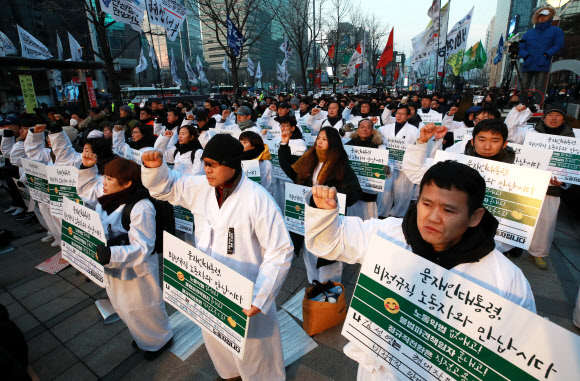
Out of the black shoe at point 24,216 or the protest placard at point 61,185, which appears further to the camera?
the black shoe at point 24,216

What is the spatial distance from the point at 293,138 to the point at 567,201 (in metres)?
5.40

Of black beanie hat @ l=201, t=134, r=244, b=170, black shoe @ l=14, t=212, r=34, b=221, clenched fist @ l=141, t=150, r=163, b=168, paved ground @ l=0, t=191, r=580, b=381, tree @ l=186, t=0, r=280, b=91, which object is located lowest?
paved ground @ l=0, t=191, r=580, b=381

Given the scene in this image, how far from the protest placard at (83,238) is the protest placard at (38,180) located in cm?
218

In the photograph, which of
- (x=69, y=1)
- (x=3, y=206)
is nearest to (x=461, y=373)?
(x=3, y=206)

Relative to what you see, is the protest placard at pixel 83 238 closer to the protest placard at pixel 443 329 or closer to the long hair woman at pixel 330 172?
the protest placard at pixel 443 329

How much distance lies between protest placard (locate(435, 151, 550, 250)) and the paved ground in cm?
143

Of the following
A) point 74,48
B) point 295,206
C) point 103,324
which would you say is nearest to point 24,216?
point 103,324

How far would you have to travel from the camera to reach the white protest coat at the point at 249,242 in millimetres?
2152

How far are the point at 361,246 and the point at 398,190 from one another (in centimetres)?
459

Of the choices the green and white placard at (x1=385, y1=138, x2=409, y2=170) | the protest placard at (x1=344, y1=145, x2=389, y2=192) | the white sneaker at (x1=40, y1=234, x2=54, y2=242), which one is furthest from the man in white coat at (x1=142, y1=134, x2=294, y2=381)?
the white sneaker at (x1=40, y1=234, x2=54, y2=242)

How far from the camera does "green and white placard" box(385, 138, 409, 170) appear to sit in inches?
215

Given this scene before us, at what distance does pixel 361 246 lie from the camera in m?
1.73

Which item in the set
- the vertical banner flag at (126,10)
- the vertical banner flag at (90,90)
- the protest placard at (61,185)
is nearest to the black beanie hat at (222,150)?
the protest placard at (61,185)

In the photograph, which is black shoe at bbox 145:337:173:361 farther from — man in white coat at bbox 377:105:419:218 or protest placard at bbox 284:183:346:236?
man in white coat at bbox 377:105:419:218
